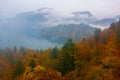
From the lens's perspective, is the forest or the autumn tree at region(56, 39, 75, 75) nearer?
the forest

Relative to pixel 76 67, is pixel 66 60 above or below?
above

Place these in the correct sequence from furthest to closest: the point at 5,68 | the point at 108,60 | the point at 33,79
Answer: the point at 5,68 < the point at 108,60 < the point at 33,79

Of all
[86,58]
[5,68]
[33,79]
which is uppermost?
[33,79]

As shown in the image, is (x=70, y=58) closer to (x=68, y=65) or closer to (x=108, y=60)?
(x=68, y=65)

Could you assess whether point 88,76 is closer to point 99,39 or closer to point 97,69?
point 97,69

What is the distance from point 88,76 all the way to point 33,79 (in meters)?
15.4

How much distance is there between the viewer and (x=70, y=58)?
7581 cm

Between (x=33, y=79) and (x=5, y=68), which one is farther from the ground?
(x=33, y=79)

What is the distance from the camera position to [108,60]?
208 ft

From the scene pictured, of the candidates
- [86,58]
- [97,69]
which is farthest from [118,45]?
[97,69]

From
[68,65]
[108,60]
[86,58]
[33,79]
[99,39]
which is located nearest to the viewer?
[33,79]

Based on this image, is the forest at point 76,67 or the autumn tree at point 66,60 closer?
the forest at point 76,67

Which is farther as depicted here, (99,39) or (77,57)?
(99,39)

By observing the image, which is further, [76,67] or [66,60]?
[66,60]
